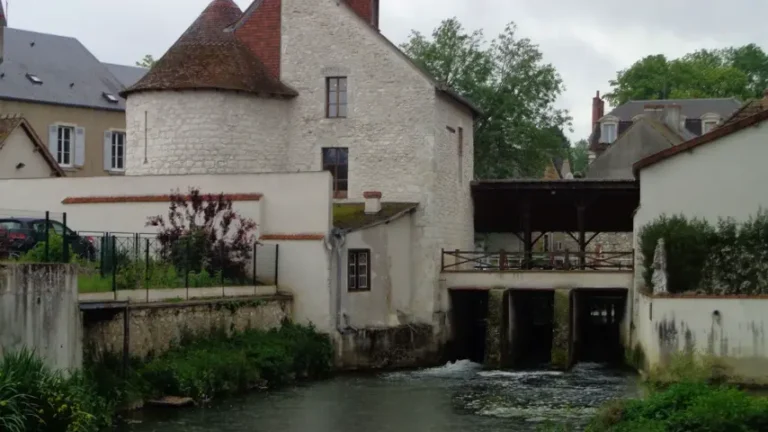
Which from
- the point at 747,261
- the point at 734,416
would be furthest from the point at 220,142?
the point at 734,416

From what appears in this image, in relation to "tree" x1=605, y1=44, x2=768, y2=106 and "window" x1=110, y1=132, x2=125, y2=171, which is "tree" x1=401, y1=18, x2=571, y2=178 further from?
"tree" x1=605, y1=44, x2=768, y2=106

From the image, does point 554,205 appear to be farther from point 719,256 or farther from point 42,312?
point 42,312

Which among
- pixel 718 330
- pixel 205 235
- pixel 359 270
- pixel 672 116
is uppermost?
pixel 672 116

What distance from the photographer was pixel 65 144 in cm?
5350

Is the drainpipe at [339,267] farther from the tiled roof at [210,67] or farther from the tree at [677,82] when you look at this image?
the tree at [677,82]

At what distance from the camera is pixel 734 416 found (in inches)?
617

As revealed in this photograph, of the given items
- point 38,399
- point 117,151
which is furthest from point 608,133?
point 38,399

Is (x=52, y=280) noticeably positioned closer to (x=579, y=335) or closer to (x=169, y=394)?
(x=169, y=394)

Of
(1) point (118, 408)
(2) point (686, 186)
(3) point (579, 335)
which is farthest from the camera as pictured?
(3) point (579, 335)

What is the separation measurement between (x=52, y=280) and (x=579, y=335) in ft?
73.7

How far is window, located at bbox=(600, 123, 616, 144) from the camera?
73.6 meters

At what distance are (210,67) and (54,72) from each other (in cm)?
1879

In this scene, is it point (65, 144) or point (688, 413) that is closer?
point (688, 413)

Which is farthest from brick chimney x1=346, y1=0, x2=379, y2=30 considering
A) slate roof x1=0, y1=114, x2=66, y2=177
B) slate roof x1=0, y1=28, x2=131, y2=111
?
slate roof x1=0, y1=28, x2=131, y2=111
